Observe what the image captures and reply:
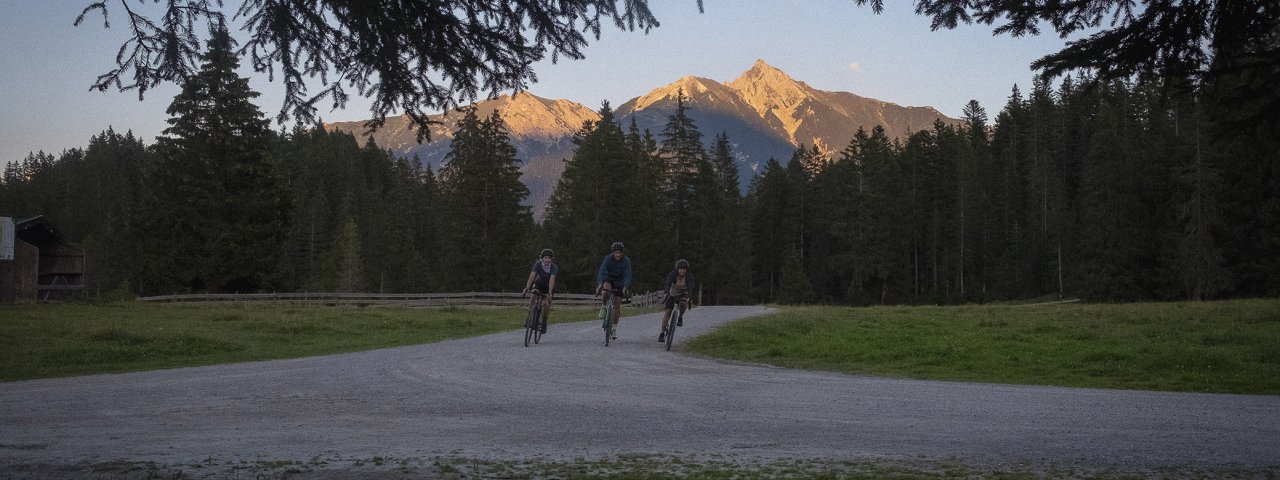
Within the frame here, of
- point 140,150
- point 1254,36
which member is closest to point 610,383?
point 1254,36

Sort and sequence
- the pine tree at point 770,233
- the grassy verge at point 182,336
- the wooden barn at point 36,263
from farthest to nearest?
the pine tree at point 770,233, the wooden barn at point 36,263, the grassy verge at point 182,336

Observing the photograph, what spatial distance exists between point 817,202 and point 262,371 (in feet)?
280

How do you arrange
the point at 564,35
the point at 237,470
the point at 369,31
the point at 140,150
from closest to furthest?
the point at 237,470 < the point at 369,31 < the point at 564,35 < the point at 140,150

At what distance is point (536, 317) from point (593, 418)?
34.0ft

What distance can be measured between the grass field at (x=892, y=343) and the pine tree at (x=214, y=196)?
18559 mm

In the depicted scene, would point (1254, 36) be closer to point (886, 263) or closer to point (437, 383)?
point (437, 383)

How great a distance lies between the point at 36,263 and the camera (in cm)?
4078

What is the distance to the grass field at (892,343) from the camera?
47.9 ft

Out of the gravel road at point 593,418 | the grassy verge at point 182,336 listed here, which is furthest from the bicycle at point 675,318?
the grassy verge at point 182,336

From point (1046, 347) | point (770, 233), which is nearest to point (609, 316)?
point (1046, 347)

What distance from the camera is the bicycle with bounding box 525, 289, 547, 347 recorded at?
1898 centimetres

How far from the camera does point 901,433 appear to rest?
26.2ft

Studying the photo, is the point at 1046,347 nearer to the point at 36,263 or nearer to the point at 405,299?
the point at 405,299

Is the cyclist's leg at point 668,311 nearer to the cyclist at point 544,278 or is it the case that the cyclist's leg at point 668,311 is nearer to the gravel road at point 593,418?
the cyclist at point 544,278
